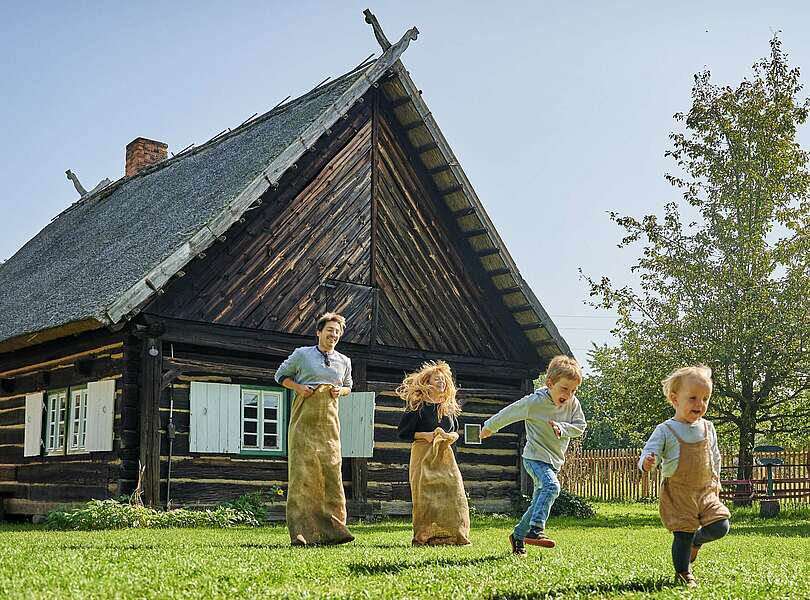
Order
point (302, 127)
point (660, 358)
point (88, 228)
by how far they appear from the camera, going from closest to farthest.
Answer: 1. point (302, 127)
2. point (88, 228)
3. point (660, 358)

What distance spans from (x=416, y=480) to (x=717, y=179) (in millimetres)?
15477

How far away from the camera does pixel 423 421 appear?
9.08 meters

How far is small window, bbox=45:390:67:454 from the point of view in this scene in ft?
53.3

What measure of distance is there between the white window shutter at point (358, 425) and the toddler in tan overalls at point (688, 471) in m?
10.1

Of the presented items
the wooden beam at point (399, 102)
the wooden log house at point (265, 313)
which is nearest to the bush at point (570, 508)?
the wooden log house at point (265, 313)

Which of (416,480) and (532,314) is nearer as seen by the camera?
(416,480)

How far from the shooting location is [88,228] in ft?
66.8

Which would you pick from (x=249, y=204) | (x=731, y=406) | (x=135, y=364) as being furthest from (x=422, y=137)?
(x=731, y=406)

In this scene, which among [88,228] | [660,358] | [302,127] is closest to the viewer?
[302,127]

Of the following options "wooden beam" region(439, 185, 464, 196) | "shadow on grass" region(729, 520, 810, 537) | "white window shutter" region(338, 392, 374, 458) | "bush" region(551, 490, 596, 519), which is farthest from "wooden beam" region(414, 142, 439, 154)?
"shadow on grass" region(729, 520, 810, 537)

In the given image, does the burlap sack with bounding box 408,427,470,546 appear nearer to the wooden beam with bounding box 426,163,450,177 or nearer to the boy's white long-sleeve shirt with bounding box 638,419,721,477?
the boy's white long-sleeve shirt with bounding box 638,419,721,477

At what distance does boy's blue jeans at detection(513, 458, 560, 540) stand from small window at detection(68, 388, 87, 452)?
929 cm

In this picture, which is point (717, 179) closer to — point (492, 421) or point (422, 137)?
point (422, 137)

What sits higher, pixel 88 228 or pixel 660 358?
pixel 88 228
